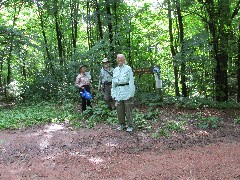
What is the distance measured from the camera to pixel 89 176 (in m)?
4.82

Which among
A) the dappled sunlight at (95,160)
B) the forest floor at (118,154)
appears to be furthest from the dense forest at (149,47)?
the dappled sunlight at (95,160)

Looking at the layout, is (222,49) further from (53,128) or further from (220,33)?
(53,128)

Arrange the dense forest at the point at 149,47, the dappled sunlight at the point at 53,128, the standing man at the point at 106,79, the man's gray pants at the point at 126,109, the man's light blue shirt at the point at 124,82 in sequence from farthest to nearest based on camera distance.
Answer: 1. the dense forest at the point at 149,47
2. the standing man at the point at 106,79
3. the dappled sunlight at the point at 53,128
4. the man's gray pants at the point at 126,109
5. the man's light blue shirt at the point at 124,82

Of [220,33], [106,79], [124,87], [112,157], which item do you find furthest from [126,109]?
[220,33]

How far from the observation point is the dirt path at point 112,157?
4848mm

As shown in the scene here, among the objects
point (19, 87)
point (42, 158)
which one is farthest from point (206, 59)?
→ point (19, 87)

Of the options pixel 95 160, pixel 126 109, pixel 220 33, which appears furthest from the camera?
pixel 220 33

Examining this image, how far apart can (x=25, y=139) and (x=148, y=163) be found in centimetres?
385

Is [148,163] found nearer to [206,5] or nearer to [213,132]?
[213,132]

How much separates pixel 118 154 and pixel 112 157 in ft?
0.69

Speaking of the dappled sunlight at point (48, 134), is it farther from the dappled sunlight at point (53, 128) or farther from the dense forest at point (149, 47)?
the dense forest at point (149, 47)

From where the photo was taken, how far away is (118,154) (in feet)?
19.6

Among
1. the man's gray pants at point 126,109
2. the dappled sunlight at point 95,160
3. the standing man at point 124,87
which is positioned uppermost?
the standing man at point 124,87

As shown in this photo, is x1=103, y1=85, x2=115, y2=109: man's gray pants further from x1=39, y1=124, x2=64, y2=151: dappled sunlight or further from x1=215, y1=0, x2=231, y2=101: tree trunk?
x1=215, y1=0, x2=231, y2=101: tree trunk
